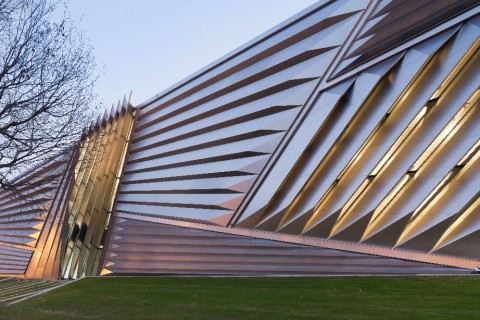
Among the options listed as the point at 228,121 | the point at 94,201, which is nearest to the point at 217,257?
the point at 228,121

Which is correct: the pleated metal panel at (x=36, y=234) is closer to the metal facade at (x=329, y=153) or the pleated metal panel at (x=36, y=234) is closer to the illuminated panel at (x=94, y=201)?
the illuminated panel at (x=94, y=201)

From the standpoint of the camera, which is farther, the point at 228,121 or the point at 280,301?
the point at 228,121

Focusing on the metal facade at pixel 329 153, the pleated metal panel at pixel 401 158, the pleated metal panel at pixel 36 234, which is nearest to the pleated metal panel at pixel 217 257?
the metal facade at pixel 329 153

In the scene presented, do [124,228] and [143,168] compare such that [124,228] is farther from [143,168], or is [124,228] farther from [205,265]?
[205,265]

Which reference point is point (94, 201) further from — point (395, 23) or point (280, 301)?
point (395, 23)

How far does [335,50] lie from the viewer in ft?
54.4

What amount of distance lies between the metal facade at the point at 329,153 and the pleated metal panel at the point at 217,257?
2.1 inches

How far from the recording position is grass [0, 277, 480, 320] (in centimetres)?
1005

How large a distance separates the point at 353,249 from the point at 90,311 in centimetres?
668

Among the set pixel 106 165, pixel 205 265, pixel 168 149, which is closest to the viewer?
pixel 205 265

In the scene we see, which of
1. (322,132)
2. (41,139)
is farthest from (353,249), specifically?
(41,139)

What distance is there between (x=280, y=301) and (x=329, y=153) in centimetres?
466

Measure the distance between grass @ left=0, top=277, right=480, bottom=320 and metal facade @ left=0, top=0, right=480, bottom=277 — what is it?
1.67 feet

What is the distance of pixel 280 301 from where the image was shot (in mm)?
12297
